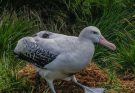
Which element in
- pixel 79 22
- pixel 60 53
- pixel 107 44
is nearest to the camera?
pixel 60 53

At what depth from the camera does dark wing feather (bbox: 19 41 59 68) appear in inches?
268

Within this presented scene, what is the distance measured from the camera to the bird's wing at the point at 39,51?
680 cm

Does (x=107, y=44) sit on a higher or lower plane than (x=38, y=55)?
higher

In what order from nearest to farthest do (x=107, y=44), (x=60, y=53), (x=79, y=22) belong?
1. (x=60, y=53)
2. (x=107, y=44)
3. (x=79, y=22)

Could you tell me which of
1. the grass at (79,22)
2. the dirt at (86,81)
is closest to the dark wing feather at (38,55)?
the dirt at (86,81)

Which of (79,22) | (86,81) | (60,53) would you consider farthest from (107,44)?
(79,22)

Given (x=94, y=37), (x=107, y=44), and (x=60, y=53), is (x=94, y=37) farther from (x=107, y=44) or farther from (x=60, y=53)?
(x=60, y=53)

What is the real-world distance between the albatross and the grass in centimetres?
93

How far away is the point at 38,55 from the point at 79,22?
2.74 meters

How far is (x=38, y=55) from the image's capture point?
22.7ft

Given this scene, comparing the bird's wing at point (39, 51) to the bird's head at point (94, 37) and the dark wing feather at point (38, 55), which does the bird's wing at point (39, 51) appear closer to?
the dark wing feather at point (38, 55)

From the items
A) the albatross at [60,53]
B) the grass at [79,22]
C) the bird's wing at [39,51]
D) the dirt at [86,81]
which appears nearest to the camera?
the albatross at [60,53]

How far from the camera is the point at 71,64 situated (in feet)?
21.8

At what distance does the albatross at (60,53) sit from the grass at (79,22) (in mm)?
926
